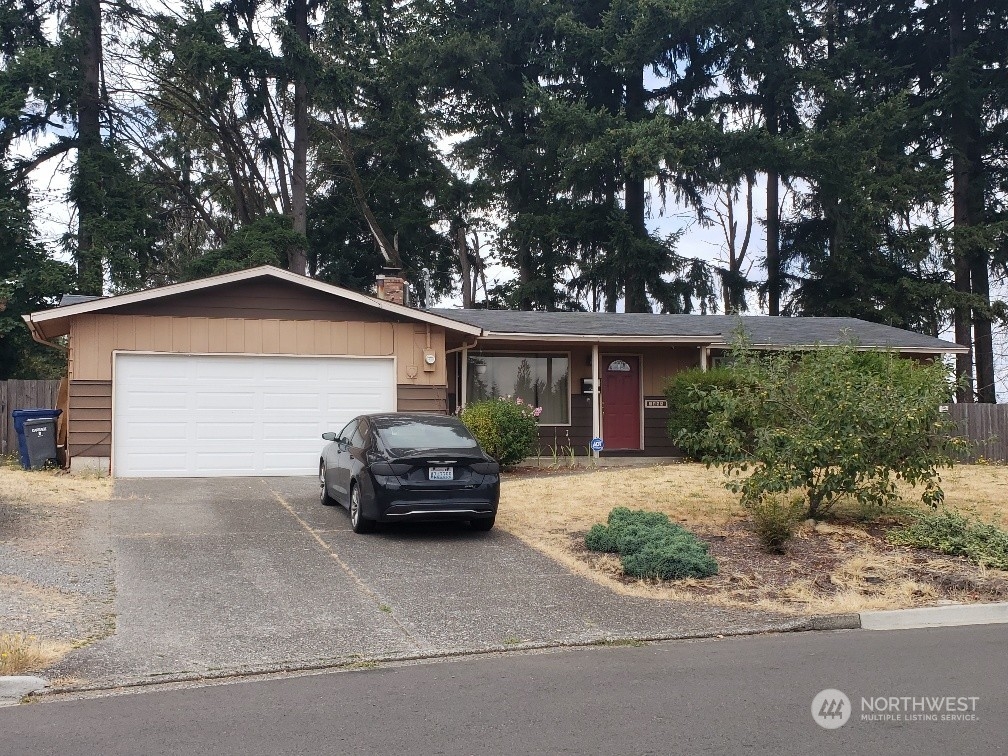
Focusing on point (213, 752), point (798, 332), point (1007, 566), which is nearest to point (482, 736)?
point (213, 752)

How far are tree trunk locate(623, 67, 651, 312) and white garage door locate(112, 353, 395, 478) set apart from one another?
17731mm

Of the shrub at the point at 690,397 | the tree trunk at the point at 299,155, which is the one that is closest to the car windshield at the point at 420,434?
the shrub at the point at 690,397

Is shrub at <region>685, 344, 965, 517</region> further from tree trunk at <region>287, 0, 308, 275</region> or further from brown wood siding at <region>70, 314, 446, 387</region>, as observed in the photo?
tree trunk at <region>287, 0, 308, 275</region>

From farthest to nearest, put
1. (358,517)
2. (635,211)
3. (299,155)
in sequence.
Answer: (635,211) < (299,155) < (358,517)

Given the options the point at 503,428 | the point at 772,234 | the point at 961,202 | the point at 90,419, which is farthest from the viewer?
the point at 772,234

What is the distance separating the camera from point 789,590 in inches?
344

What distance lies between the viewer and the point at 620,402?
21203mm

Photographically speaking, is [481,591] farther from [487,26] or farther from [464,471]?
[487,26]

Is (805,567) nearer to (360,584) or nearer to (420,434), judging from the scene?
(360,584)

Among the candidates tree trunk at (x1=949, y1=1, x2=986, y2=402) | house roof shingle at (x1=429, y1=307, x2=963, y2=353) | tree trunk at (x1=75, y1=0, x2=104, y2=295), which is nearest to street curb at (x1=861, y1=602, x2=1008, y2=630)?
house roof shingle at (x1=429, y1=307, x2=963, y2=353)

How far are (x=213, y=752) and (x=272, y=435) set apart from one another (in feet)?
41.6

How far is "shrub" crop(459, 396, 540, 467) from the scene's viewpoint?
17.2 m

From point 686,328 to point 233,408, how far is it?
32.9 feet

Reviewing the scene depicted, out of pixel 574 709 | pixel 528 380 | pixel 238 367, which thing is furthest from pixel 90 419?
pixel 574 709
